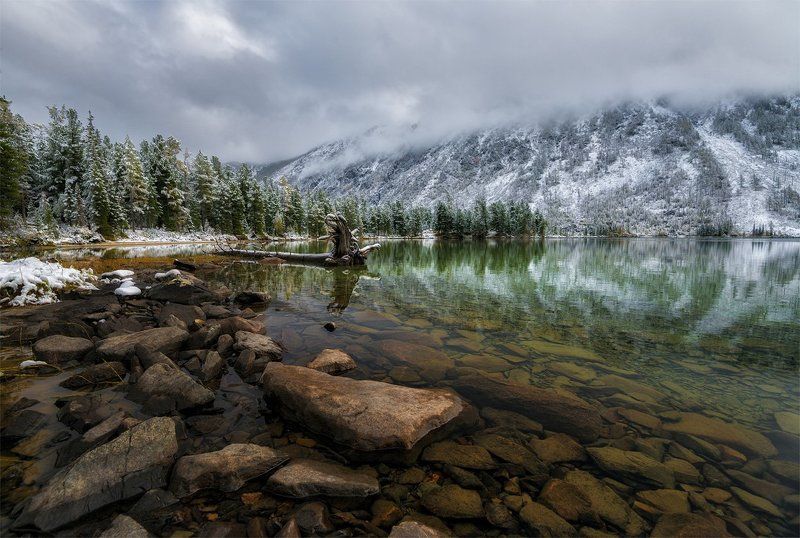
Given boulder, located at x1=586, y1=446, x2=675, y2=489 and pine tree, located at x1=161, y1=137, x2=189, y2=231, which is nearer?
boulder, located at x1=586, y1=446, x2=675, y2=489

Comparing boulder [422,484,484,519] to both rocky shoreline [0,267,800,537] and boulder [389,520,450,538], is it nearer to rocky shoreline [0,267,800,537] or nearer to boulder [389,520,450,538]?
rocky shoreline [0,267,800,537]

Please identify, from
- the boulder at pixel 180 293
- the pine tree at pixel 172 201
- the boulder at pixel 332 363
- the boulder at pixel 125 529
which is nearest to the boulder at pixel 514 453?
the boulder at pixel 332 363

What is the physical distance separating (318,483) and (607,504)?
353 centimetres

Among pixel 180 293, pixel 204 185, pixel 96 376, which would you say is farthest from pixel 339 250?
pixel 204 185

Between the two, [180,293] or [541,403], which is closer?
[541,403]

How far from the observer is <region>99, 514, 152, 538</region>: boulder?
3.26m

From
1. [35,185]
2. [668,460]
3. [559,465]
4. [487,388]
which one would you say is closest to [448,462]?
[559,465]

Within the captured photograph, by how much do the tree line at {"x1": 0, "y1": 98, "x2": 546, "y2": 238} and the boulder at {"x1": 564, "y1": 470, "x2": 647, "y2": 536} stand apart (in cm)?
4485

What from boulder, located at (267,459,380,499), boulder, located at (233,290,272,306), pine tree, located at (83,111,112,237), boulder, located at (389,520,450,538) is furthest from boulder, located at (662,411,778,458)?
pine tree, located at (83,111,112,237)

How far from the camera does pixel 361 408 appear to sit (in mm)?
5441

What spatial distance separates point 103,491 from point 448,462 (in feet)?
13.7

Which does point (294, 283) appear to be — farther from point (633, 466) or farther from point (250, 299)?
point (633, 466)

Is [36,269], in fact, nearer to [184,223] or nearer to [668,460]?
[668,460]

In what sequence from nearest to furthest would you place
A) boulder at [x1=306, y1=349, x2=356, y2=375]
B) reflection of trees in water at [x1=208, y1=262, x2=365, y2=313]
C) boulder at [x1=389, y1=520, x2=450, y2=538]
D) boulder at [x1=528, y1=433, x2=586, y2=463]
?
boulder at [x1=389, y1=520, x2=450, y2=538], boulder at [x1=528, y1=433, x2=586, y2=463], boulder at [x1=306, y1=349, x2=356, y2=375], reflection of trees in water at [x1=208, y1=262, x2=365, y2=313]
